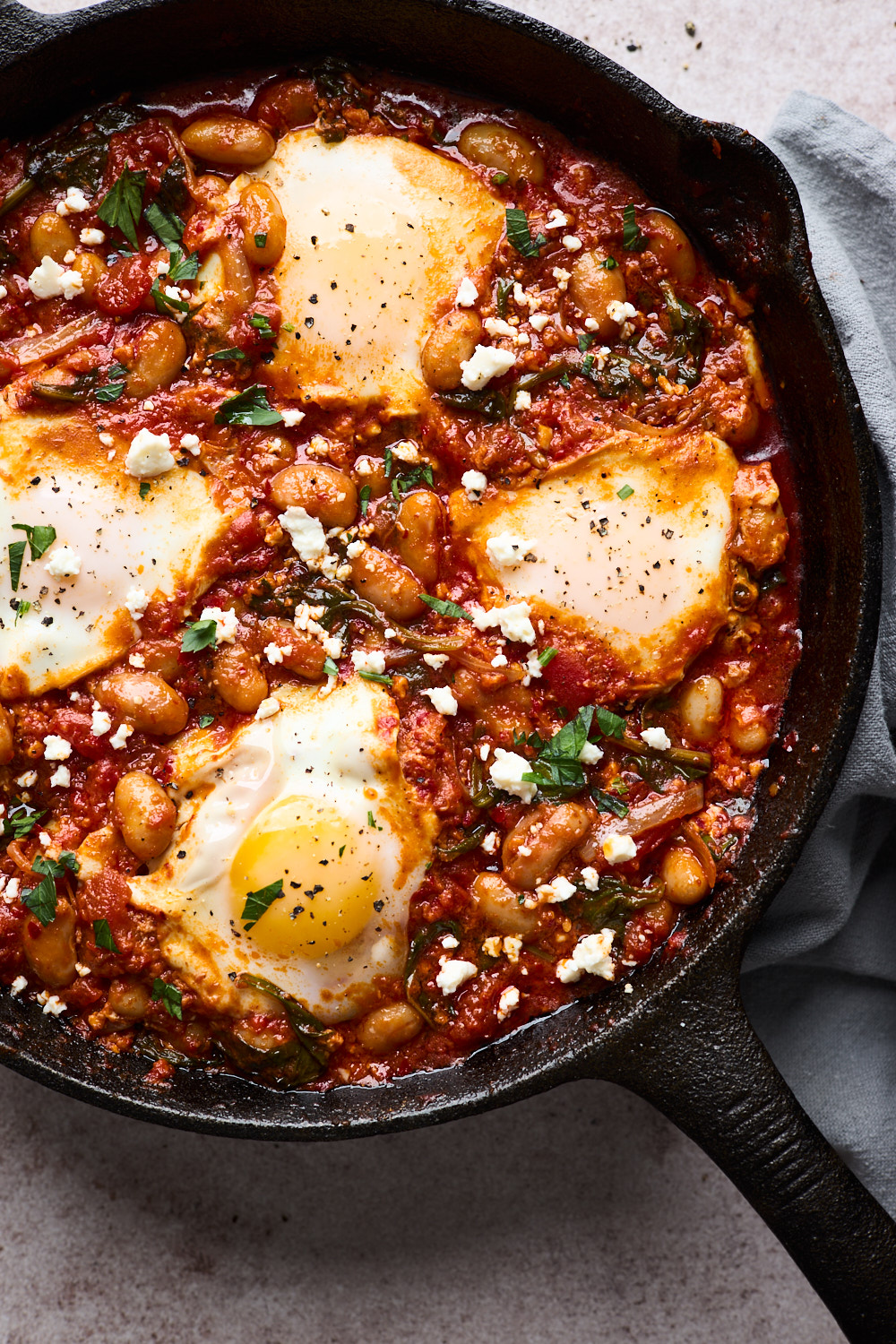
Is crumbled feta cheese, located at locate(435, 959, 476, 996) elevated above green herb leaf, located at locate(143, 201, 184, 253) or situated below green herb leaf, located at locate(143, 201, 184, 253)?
below

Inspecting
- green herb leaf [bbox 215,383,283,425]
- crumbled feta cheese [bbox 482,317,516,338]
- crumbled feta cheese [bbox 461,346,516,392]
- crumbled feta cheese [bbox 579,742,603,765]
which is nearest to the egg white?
crumbled feta cheese [bbox 579,742,603,765]

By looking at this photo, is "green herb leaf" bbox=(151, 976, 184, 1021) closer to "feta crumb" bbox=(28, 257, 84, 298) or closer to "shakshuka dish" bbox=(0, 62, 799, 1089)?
"shakshuka dish" bbox=(0, 62, 799, 1089)

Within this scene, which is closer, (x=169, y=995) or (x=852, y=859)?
(x=169, y=995)

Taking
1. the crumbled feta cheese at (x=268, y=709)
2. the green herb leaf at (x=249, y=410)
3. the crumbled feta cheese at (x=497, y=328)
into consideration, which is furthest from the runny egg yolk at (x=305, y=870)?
the crumbled feta cheese at (x=497, y=328)

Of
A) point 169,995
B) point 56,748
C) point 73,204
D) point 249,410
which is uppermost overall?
point 73,204

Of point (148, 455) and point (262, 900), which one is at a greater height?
point (148, 455)

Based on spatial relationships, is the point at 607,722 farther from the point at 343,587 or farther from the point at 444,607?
the point at 343,587

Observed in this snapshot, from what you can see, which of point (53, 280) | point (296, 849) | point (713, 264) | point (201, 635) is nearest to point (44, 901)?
point (296, 849)

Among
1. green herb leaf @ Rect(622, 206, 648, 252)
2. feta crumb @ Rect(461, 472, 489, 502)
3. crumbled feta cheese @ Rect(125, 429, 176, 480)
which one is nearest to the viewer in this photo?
crumbled feta cheese @ Rect(125, 429, 176, 480)
